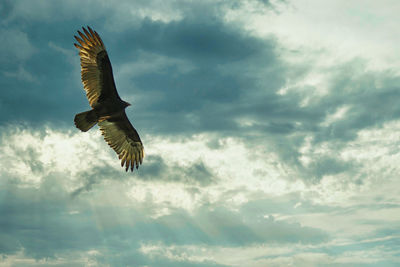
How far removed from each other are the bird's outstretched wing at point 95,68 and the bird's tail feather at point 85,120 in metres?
0.68

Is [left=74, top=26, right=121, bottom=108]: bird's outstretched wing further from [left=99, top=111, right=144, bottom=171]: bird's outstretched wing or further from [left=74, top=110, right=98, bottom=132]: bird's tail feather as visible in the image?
[left=99, top=111, right=144, bottom=171]: bird's outstretched wing

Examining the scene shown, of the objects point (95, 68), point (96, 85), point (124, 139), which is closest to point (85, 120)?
point (96, 85)

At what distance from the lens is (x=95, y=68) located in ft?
66.3

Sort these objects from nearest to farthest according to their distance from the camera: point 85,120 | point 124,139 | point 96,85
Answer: point 85,120 < point 96,85 < point 124,139

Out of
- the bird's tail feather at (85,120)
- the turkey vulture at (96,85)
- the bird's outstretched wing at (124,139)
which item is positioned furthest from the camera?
the bird's outstretched wing at (124,139)

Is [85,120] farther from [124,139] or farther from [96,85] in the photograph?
[124,139]

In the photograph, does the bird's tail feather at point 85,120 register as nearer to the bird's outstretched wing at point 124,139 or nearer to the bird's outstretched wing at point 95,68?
the bird's outstretched wing at point 95,68

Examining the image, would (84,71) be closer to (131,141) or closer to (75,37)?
(75,37)

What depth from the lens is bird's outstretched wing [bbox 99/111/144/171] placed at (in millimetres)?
22344

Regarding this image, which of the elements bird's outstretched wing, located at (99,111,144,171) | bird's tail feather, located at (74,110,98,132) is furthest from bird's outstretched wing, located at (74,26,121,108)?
bird's outstretched wing, located at (99,111,144,171)

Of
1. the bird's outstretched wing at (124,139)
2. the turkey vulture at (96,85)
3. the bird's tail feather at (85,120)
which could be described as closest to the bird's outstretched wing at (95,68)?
the turkey vulture at (96,85)

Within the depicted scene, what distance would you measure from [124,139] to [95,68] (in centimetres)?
450

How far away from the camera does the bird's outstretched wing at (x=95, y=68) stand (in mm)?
19984

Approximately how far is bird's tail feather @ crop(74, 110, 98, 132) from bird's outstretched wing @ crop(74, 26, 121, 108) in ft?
2.24
